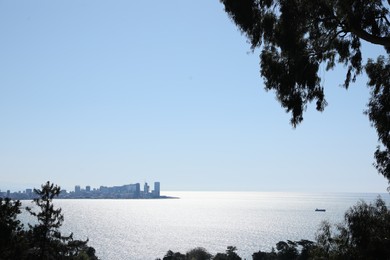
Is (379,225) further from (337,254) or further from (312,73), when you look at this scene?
(312,73)

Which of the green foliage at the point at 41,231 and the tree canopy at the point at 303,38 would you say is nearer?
the tree canopy at the point at 303,38

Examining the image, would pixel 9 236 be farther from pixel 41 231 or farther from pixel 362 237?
pixel 362 237

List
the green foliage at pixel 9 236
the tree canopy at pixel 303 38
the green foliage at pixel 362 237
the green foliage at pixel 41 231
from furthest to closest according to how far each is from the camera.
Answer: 1. the green foliage at pixel 41 231
2. the green foliage at pixel 9 236
3. the green foliage at pixel 362 237
4. the tree canopy at pixel 303 38

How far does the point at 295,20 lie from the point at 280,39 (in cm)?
70

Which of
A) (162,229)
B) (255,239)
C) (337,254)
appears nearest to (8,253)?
(337,254)

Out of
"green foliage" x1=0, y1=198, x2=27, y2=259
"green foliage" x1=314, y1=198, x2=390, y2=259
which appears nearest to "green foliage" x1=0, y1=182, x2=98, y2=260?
"green foliage" x1=0, y1=198, x2=27, y2=259

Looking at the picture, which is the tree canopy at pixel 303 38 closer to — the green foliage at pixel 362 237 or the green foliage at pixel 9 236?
the green foliage at pixel 362 237

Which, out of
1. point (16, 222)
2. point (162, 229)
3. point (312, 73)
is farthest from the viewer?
point (162, 229)

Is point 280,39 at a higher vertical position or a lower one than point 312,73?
higher

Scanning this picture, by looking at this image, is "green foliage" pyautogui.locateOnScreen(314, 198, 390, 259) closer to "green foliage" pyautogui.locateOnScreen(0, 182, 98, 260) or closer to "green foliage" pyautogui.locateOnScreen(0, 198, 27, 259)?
"green foliage" pyautogui.locateOnScreen(0, 198, 27, 259)

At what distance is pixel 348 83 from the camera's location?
1389 centimetres

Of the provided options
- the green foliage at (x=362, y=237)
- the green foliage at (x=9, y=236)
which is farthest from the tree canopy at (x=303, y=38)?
the green foliage at (x=9, y=236)

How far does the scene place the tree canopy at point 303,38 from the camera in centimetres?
1153

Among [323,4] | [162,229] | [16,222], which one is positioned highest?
[323,4]
